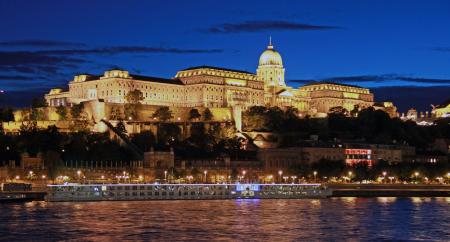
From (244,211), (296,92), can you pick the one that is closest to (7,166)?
(244,211)

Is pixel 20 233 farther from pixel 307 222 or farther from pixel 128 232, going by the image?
pixel 307 222

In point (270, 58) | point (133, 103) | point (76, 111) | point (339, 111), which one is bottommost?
point (76, 111)

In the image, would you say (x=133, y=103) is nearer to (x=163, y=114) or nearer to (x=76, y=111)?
(x=163, y=114)

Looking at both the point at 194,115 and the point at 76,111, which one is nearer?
the point at 76,111

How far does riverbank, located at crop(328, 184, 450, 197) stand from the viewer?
79562mm

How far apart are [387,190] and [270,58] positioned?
3163 inches

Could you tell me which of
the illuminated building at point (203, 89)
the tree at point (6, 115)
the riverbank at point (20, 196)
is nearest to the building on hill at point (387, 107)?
the illuminated building at point (203, 89)

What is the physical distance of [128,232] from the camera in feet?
141

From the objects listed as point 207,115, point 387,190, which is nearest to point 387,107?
point 207,115

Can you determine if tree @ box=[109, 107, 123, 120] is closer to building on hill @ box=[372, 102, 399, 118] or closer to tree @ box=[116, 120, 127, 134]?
tree @ box=[116, 120, 127, 134]

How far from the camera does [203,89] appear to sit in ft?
446

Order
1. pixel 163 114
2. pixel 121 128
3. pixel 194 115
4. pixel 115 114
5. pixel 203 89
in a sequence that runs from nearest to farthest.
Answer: pixel 121 128
pixel 115 114
pixel 163 114
pixel 194 115
pixel 203 89

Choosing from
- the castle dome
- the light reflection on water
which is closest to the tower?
the castle dome

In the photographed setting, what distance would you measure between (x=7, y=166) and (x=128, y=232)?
44220 mm
